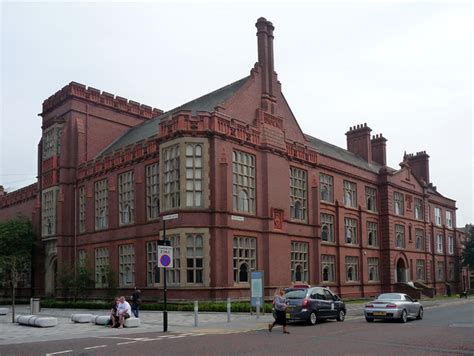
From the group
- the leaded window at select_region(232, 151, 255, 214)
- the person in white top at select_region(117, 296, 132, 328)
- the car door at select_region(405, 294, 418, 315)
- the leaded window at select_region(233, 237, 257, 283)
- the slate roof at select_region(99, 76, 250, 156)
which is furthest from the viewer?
the slate roof at select_region(99, 76, 250, 156)

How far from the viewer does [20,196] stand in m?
62.0

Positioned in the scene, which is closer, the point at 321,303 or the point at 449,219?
the point at 321,303

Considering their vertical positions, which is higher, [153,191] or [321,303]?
[153,191]

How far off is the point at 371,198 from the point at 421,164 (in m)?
19.4

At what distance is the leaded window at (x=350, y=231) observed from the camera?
Answer: 51.2 metres

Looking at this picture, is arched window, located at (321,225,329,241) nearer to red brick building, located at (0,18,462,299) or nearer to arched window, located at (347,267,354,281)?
red brick building, located at (0,18,462,299)

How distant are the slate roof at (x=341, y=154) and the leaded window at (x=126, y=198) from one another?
17.4m

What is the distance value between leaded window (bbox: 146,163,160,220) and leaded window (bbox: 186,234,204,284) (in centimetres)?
542

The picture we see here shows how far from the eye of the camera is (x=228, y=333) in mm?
20891

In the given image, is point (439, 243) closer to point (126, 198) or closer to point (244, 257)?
point (244, 257)

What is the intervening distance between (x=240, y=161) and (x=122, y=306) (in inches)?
634

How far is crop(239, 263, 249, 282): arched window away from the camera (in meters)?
36.8

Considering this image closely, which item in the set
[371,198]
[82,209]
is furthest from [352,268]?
[82,209]

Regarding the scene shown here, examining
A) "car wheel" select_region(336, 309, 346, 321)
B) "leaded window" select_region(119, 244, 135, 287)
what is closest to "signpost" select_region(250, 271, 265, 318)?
"car wheel" select_region(336, 309, 346, 321)
